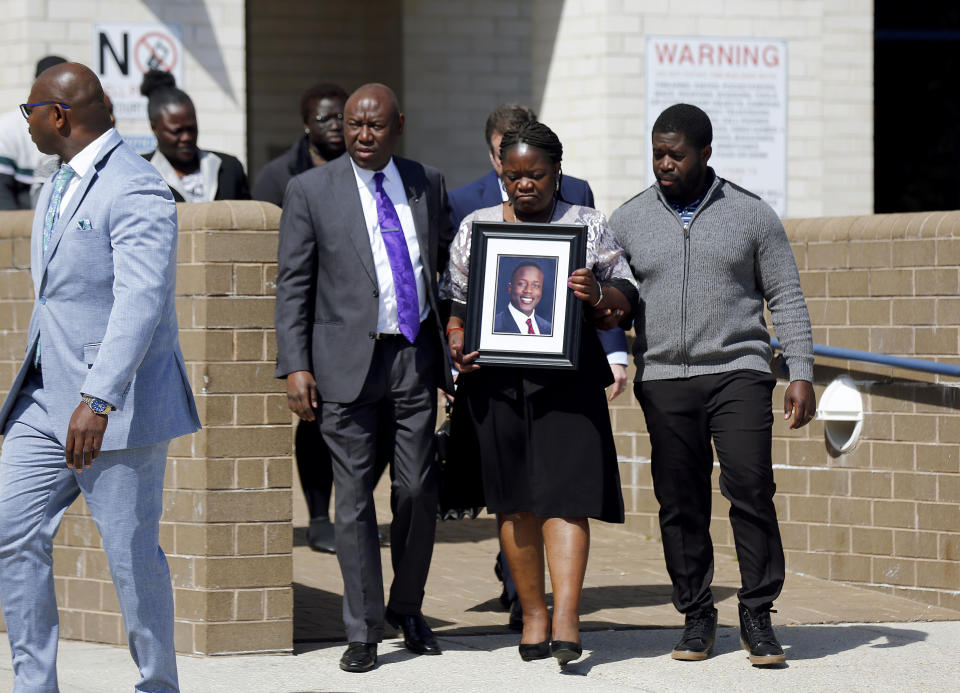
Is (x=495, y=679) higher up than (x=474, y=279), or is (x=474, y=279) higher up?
(x=474, y=279)

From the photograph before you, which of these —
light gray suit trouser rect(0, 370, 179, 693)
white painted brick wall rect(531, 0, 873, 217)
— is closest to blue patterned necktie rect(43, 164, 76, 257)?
light gray suit trouser rect(0, 370, 179, 693)

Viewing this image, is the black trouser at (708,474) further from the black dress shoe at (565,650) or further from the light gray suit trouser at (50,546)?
the light gray suit trouser at (50,546)

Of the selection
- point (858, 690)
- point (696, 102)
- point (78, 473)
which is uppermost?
point (696, 102)

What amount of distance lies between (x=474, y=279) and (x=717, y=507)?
3150 mm

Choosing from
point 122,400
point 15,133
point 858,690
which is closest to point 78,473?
point 122,400

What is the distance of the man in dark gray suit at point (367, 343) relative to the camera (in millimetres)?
6051

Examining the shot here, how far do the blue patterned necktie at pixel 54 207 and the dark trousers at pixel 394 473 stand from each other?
1440 mm

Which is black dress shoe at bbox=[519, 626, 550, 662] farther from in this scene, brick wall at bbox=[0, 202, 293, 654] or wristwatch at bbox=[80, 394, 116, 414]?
wristwatch at bbox=[80, 394, 116, 414]

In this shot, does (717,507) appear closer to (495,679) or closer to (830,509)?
(830,509)

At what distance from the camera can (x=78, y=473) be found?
488 centimetres

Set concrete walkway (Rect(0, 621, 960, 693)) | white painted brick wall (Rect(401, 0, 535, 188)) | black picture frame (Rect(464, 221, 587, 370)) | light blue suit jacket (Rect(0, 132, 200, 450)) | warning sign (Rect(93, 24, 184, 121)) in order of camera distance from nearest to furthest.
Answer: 1. light blue suit jacket (Rect(0, 132, 200, 450))
2. concrete walkway (Rect(0, 621, 960, 693))
3. black picture frame (Rect(464, 221, 587, 370))
4. warning sign (Rect(93, 24, 184, 121))
5. white painted brick wall (Rect(401, 0, 535, 188))

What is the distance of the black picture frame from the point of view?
5.89m

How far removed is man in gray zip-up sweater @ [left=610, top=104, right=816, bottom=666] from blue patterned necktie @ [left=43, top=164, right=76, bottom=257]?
223 cm

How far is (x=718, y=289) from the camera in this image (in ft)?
19.9
